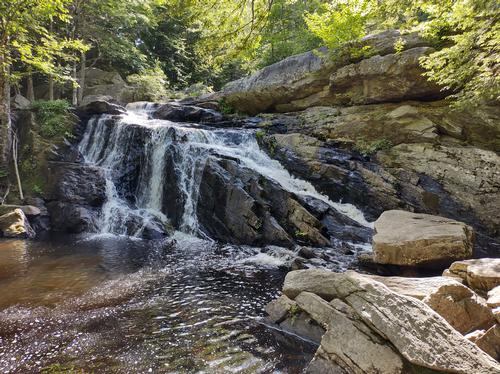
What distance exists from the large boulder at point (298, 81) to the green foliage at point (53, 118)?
857 cm

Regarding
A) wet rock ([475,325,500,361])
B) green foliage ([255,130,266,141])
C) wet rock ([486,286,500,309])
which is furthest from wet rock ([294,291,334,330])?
green foliage ([255,130,266,141])

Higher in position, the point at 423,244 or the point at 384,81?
the point at 384,81

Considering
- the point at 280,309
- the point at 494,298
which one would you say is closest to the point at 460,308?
the point at 494,298

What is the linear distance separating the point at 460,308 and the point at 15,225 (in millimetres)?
13960

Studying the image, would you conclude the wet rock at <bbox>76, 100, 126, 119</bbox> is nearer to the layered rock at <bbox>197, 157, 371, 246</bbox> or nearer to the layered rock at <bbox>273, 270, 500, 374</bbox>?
the layered rock at <bbox>197, 157, 371, 246</bbox>

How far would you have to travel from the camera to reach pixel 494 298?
13.8 ft

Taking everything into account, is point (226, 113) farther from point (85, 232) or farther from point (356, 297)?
point (356, 297)

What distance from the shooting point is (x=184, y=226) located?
1241cm

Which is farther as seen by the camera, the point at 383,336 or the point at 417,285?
the point at 417,285

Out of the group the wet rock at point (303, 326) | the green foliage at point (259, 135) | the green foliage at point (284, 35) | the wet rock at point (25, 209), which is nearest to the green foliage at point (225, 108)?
the green foliage at point (259, 135)

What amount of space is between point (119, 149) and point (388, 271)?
42.8ft

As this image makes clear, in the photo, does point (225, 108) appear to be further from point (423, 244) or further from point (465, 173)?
point (423, 244)

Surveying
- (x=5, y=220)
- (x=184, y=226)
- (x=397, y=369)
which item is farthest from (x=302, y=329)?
(x=5, y=220)

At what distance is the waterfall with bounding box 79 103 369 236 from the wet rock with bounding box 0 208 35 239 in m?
2.51
